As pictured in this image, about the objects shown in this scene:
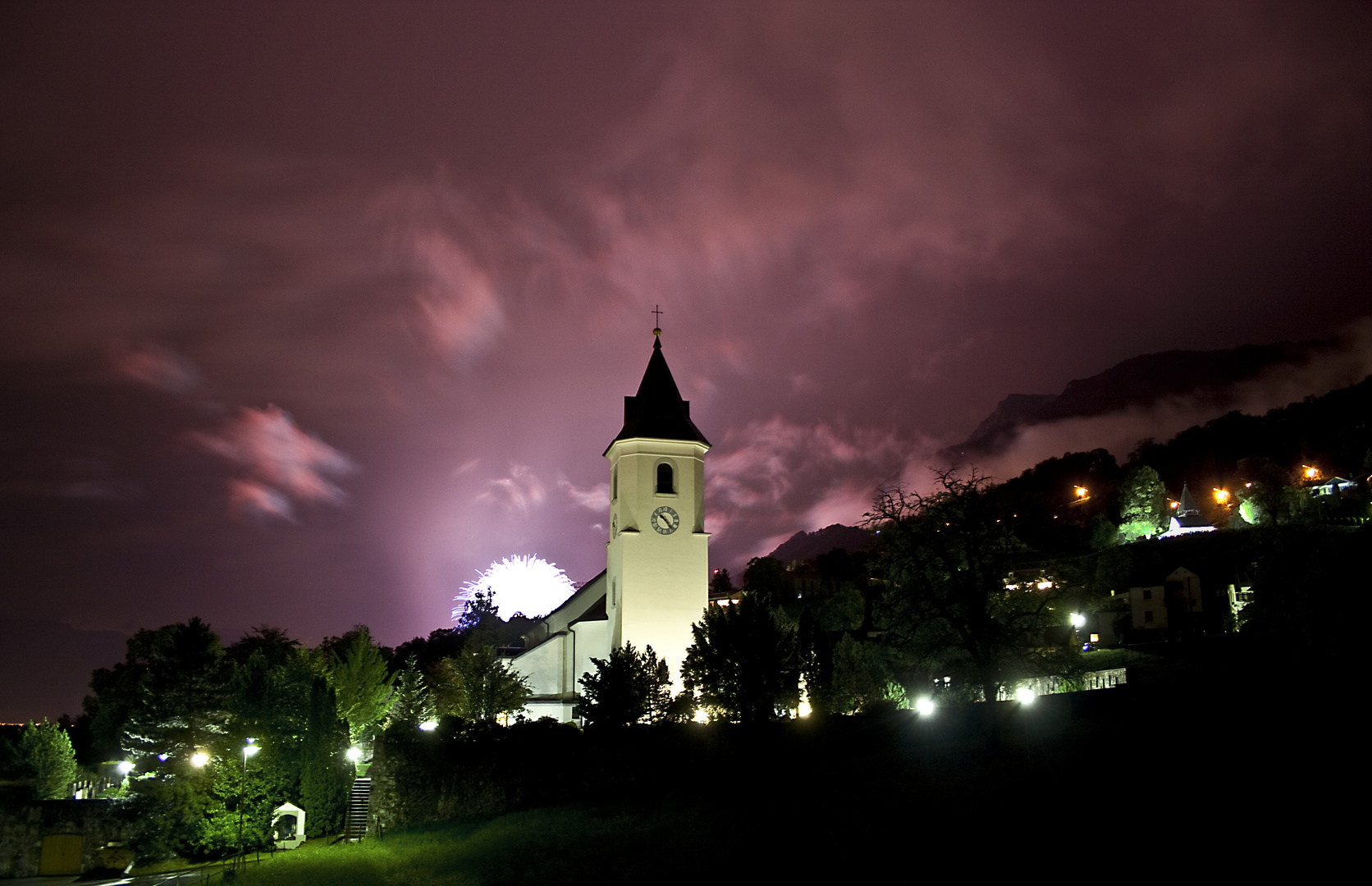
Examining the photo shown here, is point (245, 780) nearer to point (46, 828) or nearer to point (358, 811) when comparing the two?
point (358, 811)

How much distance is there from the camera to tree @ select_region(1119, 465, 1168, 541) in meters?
125

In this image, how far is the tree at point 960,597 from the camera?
30.9 meters

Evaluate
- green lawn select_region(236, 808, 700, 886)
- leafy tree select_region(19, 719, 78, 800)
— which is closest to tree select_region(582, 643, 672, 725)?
green lawn select_region(236, 808, 700, 886)

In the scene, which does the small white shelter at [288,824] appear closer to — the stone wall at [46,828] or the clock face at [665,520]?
the stone wall at [46,828]

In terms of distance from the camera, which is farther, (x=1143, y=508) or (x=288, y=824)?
(x=1143, y=508)

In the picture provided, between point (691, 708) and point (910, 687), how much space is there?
10241mm

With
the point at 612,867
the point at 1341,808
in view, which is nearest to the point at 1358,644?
the point at 1341,808

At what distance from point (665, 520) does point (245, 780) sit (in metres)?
24.6

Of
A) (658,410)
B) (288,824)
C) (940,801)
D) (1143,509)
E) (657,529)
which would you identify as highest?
(1143,509)

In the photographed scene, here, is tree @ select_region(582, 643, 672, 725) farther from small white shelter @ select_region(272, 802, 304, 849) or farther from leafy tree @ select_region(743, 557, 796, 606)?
leafy tree @ select_region(743, 557, 796, 606)

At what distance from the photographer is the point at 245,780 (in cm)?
4269

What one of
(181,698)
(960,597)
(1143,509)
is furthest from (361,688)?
(1143,509)

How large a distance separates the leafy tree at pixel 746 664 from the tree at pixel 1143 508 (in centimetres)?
9128

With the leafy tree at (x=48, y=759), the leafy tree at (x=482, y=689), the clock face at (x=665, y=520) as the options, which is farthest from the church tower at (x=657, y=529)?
the leafy tree at (x=48, y=759)
